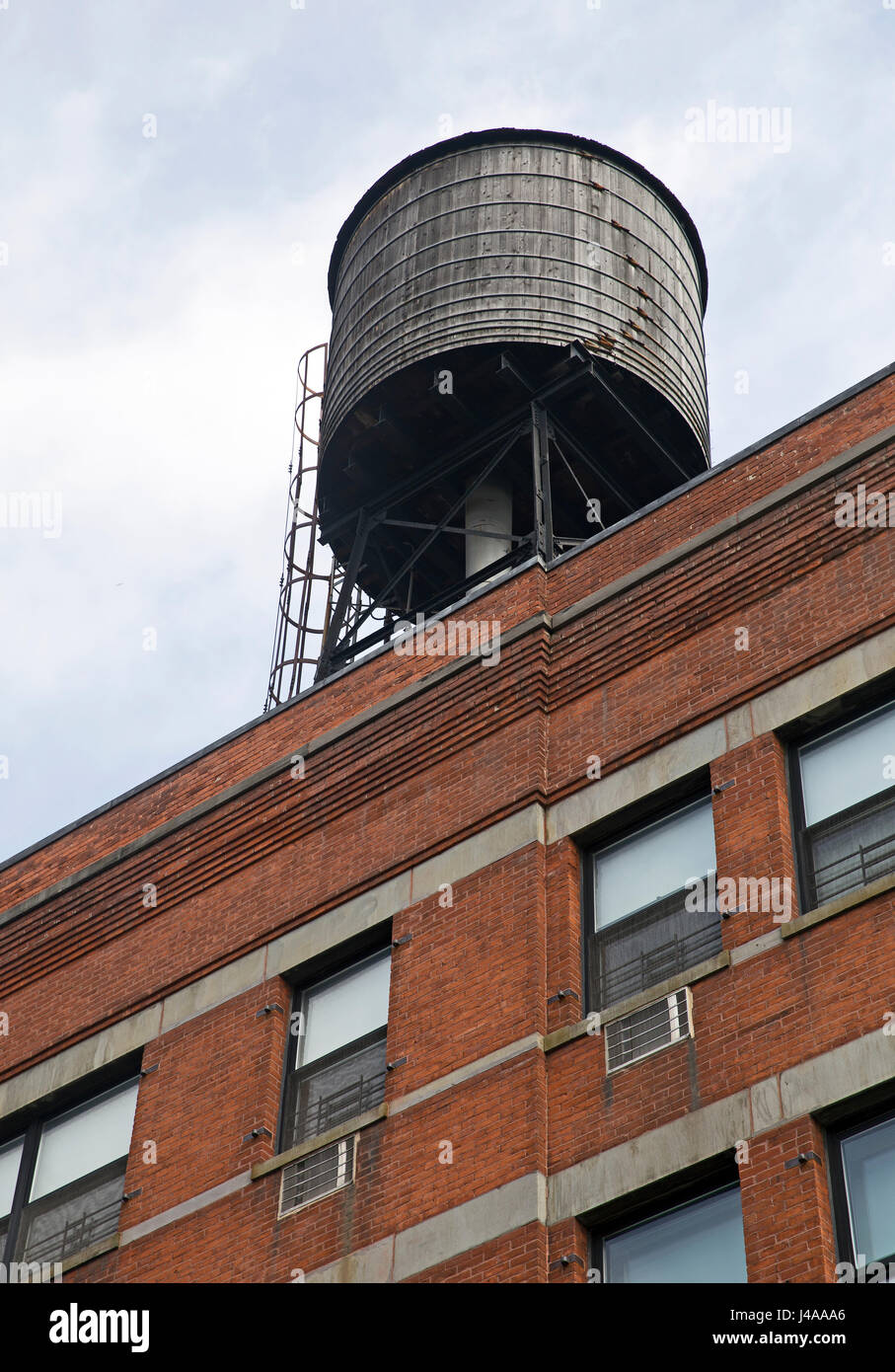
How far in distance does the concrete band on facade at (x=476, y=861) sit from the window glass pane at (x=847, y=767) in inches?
12.5

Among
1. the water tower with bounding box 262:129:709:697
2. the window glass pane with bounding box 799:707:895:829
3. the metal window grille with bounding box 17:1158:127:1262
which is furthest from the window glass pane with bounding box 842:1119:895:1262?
the water tower with bounding box 262:129:709:697

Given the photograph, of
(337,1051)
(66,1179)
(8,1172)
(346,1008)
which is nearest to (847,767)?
(346,1008)

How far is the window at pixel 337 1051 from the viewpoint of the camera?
54.5ft

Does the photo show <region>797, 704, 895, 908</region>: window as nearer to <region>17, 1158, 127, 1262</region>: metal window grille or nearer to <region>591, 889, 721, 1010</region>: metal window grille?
<region>591, 889, 721, 1010</region>: metal window grille

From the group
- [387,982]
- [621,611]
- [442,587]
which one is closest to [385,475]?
[442,587]

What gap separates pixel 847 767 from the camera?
15734 mm

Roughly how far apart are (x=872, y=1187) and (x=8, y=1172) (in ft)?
28.5

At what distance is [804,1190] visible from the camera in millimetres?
13227

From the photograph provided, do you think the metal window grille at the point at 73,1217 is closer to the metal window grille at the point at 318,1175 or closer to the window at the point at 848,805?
the metal window grille at the point at 318,1175

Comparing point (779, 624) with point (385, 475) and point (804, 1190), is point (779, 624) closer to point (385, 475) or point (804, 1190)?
point (804, 1190)

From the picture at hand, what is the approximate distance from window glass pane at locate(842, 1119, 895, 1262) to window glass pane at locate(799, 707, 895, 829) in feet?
9.26

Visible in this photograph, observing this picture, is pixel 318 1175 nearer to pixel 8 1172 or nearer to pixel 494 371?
pixel 8 1172

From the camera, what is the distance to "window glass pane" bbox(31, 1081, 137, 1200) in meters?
18.0
